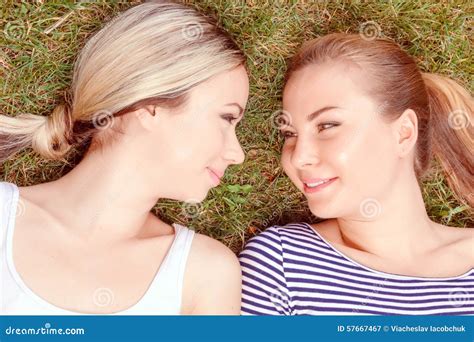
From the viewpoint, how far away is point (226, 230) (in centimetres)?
Answer: 396

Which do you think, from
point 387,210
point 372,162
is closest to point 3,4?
point 372,162

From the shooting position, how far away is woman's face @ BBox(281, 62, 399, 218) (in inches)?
129

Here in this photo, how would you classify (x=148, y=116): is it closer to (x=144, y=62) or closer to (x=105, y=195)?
(x=144, y=62)

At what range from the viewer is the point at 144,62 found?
3135 millimetres

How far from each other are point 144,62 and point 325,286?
155 centimetres

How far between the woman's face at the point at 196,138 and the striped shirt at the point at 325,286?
1.84ft

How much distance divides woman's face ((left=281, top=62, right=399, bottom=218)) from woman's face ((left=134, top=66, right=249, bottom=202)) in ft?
1.14

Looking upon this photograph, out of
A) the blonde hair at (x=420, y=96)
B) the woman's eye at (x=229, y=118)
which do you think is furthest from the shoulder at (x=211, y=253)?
the blonde hair at (x=420, y=96)

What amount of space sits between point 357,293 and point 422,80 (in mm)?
1294

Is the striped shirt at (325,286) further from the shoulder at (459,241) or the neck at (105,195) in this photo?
the neck at (105,195)

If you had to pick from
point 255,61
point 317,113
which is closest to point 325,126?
point 317,113

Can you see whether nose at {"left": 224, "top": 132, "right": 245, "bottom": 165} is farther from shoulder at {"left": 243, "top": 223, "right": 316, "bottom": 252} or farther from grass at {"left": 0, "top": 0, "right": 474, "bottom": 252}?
grass at {"left": 0, "top": 0, "right": 474, "bottom": 252}

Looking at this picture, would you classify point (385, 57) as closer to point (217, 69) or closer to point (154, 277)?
point (217, 69)

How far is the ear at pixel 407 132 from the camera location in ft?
11.3
